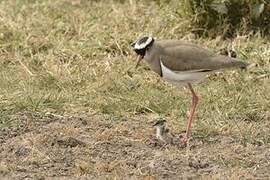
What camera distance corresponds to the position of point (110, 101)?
6.98 meters

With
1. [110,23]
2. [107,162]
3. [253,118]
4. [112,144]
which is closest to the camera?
[107,162]

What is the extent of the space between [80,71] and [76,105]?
0.91 m

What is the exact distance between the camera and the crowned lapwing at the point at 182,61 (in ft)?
20.2

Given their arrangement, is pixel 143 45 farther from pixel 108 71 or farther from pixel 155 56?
pixel 108 71

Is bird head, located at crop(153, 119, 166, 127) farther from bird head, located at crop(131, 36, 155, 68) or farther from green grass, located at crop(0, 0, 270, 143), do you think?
bird head, located at crop(131, 36, 155, 68)

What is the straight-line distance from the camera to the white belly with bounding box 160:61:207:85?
6.19 m

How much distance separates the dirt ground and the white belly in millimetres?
435

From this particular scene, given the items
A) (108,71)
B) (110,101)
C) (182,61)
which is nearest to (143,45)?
(182,61)

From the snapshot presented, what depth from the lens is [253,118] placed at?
22.0 feet

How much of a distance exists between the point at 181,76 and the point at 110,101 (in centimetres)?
98

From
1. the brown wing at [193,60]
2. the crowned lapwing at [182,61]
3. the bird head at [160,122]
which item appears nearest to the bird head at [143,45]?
the crowned lapwing at [182,61]

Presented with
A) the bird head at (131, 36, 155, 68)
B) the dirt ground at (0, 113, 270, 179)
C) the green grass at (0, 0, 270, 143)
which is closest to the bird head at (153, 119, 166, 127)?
the dirt ground at (0, 113, 270, 179)

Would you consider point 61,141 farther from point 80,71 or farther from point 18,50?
point 18,50

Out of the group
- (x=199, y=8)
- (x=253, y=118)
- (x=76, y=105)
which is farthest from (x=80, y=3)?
(x=253, y=118)
